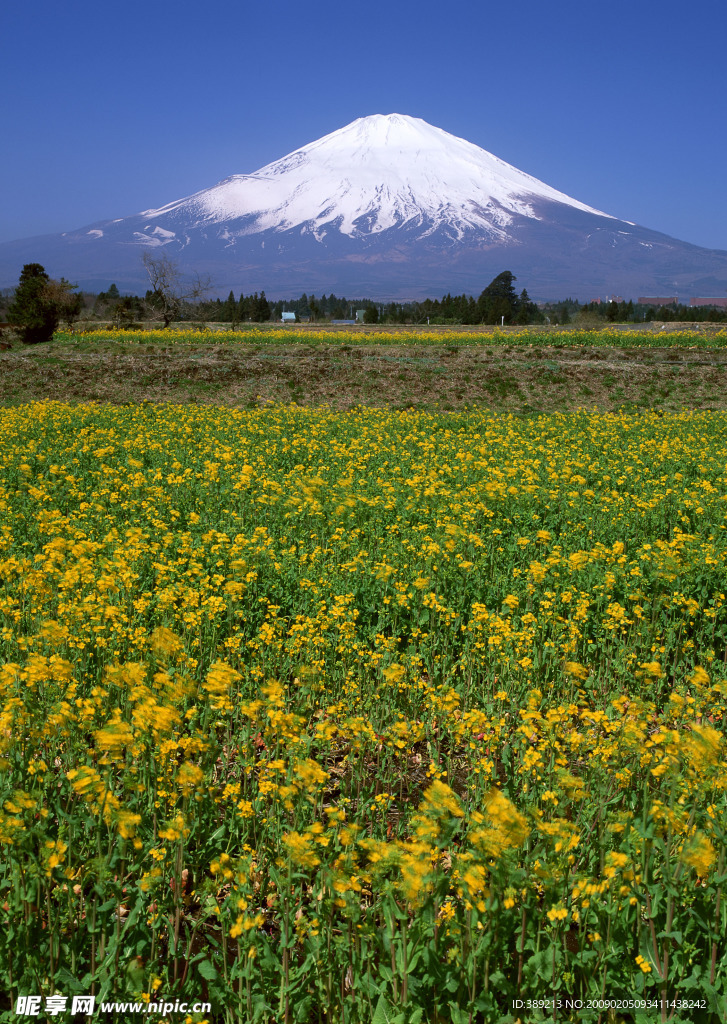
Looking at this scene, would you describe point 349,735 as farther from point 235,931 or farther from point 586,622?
point 586,622

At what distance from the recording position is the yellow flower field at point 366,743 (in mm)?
2664

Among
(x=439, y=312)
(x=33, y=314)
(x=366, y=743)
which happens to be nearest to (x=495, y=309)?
(x=439, y=312)

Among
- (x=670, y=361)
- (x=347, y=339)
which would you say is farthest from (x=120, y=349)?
(x=670, y=361)

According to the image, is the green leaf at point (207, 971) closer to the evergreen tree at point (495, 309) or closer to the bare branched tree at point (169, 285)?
the bare branched tree at point (169, 285)

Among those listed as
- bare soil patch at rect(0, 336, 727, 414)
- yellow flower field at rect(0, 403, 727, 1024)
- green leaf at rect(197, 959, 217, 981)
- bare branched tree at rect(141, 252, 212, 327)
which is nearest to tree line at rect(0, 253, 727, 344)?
bare branched tree at rect(141, 252, 212, 327)

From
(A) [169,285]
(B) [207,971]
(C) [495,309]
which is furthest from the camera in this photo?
(C) [495,309]

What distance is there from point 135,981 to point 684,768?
251 cm

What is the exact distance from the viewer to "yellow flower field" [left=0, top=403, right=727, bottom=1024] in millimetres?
2664

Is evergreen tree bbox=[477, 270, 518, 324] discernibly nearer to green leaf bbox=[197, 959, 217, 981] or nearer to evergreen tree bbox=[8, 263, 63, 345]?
evergreen tree bbox=[8, 263, 63, 345]

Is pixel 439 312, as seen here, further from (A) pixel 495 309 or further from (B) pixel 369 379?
(B) pixel 369 379

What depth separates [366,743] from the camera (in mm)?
3660

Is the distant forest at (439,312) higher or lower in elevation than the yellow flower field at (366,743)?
higher

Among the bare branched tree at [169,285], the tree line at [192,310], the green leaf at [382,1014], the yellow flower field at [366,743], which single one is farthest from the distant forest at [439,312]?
the green leaf at [382,1014]

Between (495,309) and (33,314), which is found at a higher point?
(495,309)
